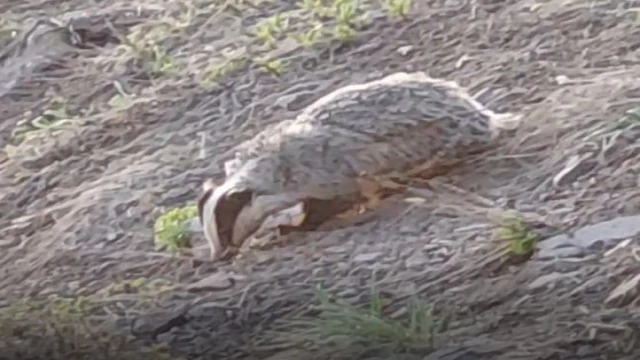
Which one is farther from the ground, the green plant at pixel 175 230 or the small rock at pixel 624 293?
the green plant at pixel 175 230

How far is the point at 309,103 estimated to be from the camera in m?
1.42

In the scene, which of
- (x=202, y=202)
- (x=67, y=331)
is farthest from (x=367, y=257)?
(x=67, y=331)

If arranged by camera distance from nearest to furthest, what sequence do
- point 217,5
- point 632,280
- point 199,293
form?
1. point 632,280
2. point 199,293
3. point 217,5

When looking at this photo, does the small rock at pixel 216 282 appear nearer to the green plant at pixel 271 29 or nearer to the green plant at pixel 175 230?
the green plant at pixel 175 230

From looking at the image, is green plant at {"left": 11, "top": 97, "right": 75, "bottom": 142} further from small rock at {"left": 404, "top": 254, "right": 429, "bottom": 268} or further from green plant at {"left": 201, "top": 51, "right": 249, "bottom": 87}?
small rock at {"left": 404, "top": 254, "right": 429, "bottom": 268}

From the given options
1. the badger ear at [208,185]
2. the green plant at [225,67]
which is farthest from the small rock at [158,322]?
the green plant at [225,67]

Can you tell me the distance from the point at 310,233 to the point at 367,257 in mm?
59

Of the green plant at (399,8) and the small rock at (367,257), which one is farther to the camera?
the green plant at (399,8)

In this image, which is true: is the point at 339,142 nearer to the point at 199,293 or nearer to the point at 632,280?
the point at 199,293

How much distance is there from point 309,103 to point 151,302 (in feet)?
0.71

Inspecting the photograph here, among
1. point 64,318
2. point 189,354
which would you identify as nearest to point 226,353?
point 189,354

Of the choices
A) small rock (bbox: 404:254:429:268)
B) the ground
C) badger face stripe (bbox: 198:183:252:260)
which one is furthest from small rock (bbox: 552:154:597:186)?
badger face stripe (bbox: 198:183:252:260)

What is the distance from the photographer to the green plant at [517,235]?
4.25 feet

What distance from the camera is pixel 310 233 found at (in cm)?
136
